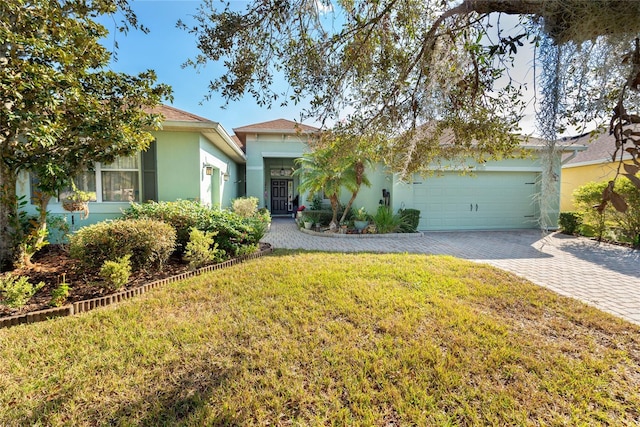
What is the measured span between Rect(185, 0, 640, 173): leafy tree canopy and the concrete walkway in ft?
6.75

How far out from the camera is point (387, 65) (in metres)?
3.23

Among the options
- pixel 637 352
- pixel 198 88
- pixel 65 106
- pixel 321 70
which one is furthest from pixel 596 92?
pixel 65 106

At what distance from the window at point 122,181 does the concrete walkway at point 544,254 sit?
433 centimetres

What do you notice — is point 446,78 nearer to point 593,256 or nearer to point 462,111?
point 462,111

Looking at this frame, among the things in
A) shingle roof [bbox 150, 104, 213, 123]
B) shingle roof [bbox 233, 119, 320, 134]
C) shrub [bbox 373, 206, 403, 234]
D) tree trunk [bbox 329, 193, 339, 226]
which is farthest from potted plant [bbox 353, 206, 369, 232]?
shingle roof [bbox 150, 104, 213, 123]

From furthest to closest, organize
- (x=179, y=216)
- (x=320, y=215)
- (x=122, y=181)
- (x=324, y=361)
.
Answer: (x=320, y=215), (x=122, y=181), (x=179, y=216), (x=324, y=361)

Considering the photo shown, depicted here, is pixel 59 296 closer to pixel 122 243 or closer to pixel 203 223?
pixel 122 243

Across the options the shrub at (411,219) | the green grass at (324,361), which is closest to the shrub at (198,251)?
the green grass at (324,361)

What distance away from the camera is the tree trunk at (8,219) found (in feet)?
16.0

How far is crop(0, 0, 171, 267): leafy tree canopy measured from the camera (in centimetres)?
374

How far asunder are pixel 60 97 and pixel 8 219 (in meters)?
2.73

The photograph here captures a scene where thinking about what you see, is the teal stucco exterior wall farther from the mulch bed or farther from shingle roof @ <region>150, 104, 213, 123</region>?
the mulch bed

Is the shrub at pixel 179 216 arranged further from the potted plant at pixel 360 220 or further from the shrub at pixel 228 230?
the potted plant at pixel 360 220

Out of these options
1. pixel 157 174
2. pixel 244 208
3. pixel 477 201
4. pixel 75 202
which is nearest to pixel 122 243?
pixel 75 202
